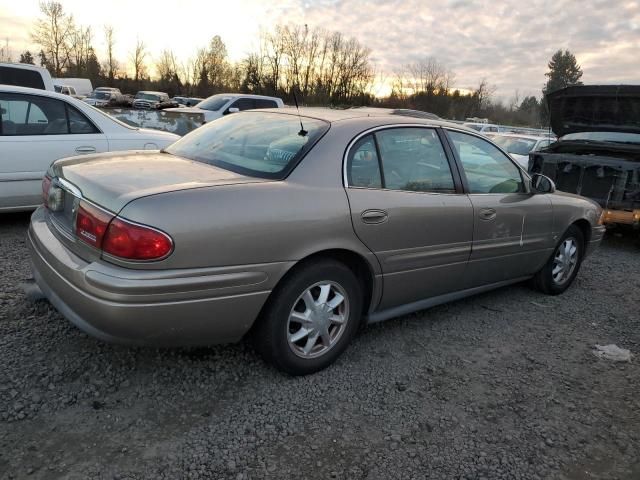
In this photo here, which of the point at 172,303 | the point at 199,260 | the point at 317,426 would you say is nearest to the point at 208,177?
the point at 199,260

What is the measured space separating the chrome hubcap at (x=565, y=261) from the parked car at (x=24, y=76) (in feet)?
27.1

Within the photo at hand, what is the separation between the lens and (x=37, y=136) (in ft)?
17.3

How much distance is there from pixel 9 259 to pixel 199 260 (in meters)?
2.95

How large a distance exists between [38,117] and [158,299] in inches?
159

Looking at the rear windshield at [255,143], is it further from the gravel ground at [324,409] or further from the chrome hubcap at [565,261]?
the chrome hubcap at [565,261]

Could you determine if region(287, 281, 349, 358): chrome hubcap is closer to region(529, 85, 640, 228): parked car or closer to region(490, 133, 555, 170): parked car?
region(529, 85, 640, 228): parked car

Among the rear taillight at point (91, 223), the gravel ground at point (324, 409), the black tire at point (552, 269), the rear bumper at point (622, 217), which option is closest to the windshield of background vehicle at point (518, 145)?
the rear bumper at point (622, 217)

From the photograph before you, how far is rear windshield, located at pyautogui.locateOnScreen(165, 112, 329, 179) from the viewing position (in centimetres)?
291

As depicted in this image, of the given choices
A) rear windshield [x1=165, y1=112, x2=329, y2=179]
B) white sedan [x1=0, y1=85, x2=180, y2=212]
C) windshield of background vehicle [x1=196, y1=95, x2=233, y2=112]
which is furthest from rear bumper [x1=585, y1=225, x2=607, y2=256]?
windshield of background vehicle [x1=196, y1=95, x2=233, y2=112]

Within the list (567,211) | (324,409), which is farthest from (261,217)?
(567,211)

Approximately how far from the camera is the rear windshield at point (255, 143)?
2.91 metres

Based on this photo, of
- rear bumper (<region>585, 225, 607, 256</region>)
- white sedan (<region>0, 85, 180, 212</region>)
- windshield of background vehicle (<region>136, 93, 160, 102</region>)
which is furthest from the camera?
windshield of background vehicle (<region>136, 93, 160, 102</region>)

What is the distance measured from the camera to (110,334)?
2.40 metres

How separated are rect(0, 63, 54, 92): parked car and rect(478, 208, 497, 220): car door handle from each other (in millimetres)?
7948
